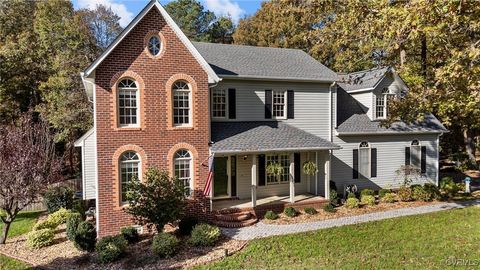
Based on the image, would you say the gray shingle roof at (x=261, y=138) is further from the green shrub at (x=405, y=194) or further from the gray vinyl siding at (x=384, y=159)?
the green shrub at (x=405, y=194)

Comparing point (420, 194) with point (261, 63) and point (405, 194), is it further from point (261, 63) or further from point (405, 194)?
point (261, 63)

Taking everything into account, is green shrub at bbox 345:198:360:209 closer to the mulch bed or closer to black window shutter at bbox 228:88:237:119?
the mulch bed

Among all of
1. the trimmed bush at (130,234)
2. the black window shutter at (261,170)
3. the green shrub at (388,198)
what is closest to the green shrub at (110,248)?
the trimmed bush at (130,234)

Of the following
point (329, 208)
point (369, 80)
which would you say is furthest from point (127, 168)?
point (369, 80)

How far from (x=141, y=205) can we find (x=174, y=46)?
6646mm

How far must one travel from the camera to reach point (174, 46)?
48.8 feet

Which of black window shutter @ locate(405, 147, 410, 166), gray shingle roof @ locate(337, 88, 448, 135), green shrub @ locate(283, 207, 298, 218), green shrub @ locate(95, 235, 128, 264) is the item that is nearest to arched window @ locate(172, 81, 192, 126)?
green shrub @ locate(95, 235, 128, 264)

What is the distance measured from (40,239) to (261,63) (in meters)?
13.3

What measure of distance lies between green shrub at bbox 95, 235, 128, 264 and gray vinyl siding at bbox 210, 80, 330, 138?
7559mm

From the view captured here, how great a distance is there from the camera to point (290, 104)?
19.2 metres

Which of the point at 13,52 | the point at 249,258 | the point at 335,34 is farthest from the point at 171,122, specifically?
the point at 13,52

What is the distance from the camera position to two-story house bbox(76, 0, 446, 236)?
46.5ft

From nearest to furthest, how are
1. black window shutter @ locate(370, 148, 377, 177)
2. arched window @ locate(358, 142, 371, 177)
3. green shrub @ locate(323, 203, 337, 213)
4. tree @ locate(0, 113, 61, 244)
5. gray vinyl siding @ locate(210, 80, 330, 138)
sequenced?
tree @ locate(0, 113, 61, 244), green shrub @ locate(323, 203, 337, 213), gray vinyl siding @ locate(210, 80, 330, 138), arched window @ locate(358, 142, 371, 177), black window shutter @ locate(370, 148, 377, 177)

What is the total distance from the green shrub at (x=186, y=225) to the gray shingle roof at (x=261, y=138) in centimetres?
320
